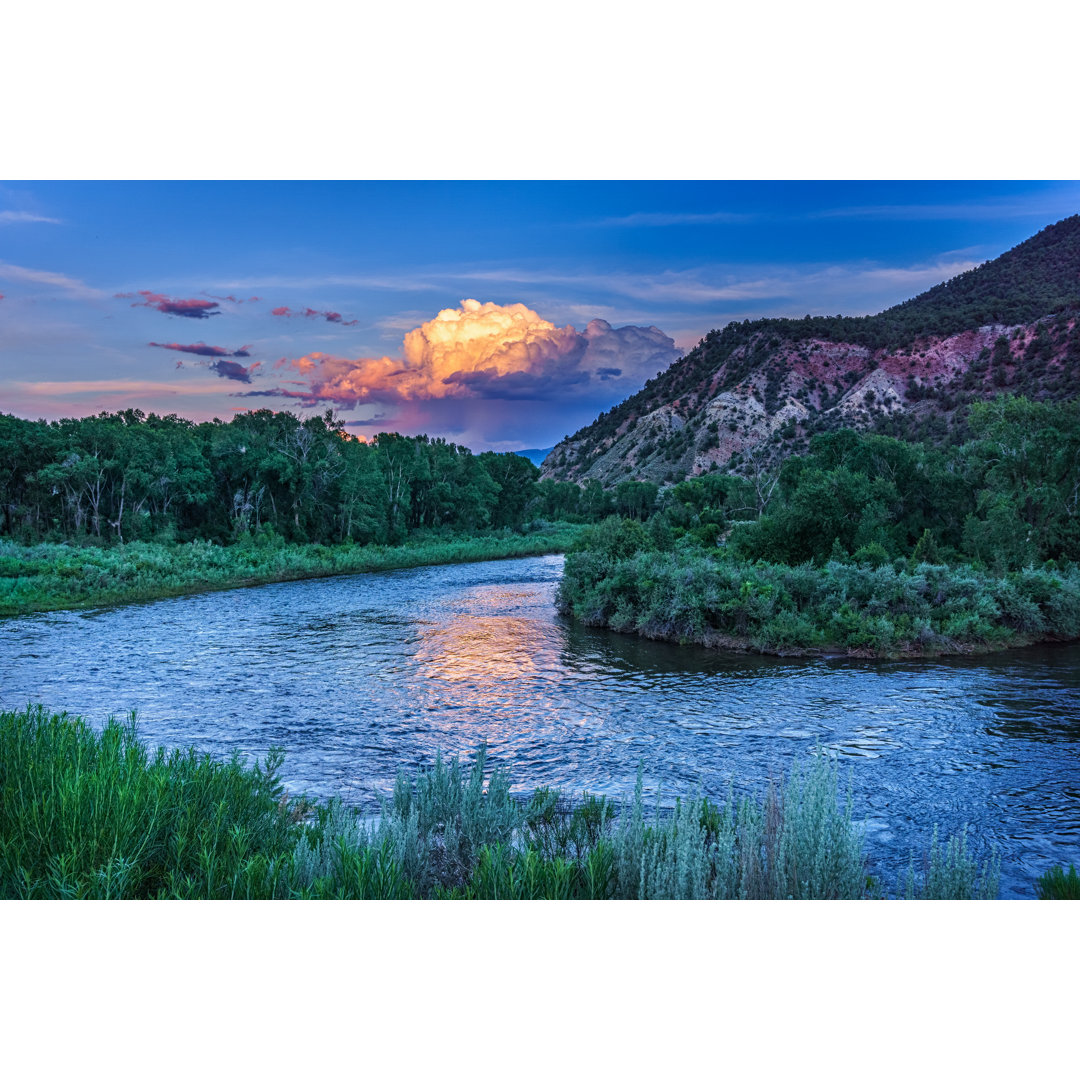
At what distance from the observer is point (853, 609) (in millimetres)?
17234

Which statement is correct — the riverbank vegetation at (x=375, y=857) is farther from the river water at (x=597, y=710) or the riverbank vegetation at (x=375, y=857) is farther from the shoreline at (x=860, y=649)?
the shoreline at (x=860, y=649)

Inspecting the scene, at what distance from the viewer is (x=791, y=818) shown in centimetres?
465

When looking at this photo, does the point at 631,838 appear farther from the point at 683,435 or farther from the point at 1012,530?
the point at 683,435

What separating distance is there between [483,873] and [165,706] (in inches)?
389

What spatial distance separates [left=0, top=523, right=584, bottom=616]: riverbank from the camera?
81.9 feet

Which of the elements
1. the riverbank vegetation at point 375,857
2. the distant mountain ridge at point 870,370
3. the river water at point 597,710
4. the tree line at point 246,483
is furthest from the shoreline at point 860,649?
the distant mountain ridge at point 870,370

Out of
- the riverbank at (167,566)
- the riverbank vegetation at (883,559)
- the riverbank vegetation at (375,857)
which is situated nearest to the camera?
the riverbank vegetation at (375,857)

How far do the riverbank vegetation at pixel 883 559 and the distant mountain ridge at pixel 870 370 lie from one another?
91.4ft

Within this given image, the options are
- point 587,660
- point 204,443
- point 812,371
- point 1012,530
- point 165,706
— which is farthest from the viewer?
point 812,371

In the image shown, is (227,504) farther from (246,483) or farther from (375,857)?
(375,857)

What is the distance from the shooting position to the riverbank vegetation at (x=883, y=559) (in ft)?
55.8

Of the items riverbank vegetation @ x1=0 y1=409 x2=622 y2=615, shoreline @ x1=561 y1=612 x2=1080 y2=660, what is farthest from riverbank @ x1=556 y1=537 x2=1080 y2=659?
riverbank vegetation @ x1=0 y1=409 x2=622 y2=615

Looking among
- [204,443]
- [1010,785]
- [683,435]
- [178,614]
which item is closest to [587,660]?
[1010,785]

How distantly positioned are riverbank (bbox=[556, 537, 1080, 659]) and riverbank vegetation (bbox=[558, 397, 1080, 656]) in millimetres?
38
